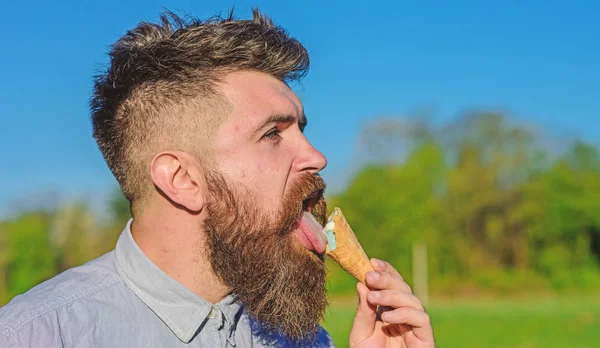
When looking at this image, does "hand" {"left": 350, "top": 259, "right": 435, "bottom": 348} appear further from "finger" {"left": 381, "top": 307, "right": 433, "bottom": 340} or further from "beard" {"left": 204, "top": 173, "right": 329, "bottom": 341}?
"beard" {"left": 204, "top": 173, "right": 329, "bottom": 341}

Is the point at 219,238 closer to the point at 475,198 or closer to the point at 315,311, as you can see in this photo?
the point at 315,311

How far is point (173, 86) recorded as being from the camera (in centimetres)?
320

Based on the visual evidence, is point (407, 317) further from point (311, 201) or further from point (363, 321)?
point (311, 201)

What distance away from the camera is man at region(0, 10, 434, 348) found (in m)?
3.09

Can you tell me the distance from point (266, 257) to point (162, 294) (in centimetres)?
53

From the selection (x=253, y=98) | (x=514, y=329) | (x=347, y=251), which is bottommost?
(x=347, y=251)

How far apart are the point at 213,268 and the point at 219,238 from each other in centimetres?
14

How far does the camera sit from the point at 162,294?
293 centimetres

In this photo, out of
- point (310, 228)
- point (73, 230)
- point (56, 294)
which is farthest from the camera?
point (73, 230)

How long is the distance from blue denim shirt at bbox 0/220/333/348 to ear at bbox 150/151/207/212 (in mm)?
282

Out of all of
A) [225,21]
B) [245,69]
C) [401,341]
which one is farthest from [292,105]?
[401,341]

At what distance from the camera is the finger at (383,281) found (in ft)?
10.5

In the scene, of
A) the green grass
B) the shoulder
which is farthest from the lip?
the green grass

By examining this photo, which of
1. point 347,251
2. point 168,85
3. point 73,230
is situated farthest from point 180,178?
point 73,230
